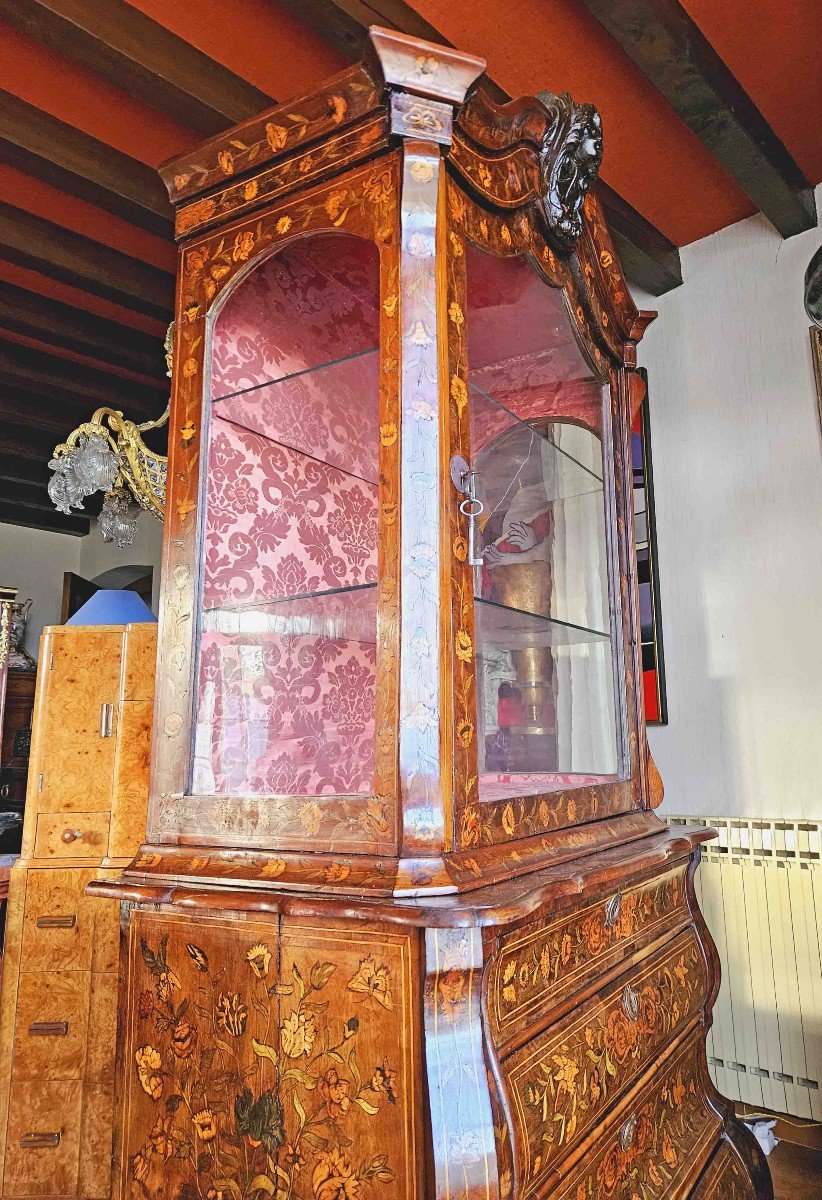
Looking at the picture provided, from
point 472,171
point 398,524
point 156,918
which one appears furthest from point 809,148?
point 156,918

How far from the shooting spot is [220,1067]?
106 cm

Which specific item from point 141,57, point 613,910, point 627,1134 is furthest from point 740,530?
point 141,57

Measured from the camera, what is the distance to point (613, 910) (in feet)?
4.37

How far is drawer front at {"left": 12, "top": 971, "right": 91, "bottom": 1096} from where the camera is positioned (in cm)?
191

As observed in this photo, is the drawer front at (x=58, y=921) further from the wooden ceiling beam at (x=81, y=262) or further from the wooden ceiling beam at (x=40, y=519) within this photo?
the wooden ceiling beam at (x=40, y=519)

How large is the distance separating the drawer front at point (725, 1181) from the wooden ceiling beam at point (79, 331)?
327cm

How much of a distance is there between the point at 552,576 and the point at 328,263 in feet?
2.26

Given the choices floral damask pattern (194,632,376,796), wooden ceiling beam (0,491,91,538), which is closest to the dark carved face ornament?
floral damask pattern (194,632,376,796)

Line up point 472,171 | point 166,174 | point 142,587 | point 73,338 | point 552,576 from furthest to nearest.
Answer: point 142,587
point 73,338
point 552,576
point 166,174
point 472,171

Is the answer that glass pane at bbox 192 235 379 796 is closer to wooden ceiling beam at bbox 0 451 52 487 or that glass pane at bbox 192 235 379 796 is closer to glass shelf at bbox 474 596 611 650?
glass shelf at bbox 474 596 611 650

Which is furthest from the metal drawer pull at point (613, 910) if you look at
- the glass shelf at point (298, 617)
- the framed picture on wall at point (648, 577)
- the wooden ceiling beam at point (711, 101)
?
the wooden ceiling beam at point (711, 101)

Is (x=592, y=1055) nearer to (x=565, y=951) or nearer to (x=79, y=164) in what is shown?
(x=565, y=951)

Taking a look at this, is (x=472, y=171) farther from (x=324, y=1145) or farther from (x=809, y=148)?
(x=809, y=148)

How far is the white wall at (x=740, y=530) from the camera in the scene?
238 cm
